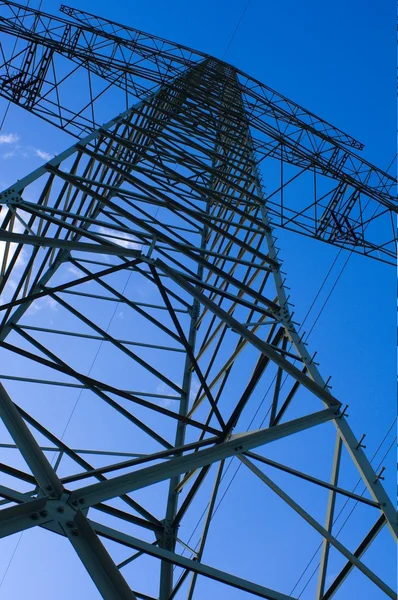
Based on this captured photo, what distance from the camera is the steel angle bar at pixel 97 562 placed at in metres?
3.11

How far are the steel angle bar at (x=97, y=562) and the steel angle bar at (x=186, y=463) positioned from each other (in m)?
0.20

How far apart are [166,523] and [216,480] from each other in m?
0.80

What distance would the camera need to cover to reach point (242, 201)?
30.8 feet

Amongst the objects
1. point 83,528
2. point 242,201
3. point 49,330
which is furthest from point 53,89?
point 83,528

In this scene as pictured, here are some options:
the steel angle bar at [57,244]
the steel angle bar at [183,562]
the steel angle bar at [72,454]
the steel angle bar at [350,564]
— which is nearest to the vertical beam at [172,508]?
the steel angle bar at [72,454]

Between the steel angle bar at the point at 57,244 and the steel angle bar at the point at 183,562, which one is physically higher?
the steel angle bar at the point at 57,244

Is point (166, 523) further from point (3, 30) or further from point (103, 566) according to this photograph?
point (3, 30)

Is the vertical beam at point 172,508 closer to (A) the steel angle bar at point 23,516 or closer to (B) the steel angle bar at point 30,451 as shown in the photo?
(B) the steel angle bar at point 30,451

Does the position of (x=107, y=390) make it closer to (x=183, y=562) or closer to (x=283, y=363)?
(x=283, y=363)

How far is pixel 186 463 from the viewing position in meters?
4.18

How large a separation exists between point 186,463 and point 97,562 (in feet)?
3.66

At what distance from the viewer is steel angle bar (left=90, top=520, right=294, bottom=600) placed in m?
3.87

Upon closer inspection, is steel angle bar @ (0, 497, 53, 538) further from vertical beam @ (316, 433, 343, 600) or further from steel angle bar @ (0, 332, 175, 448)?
steel angle bar @ (0, 332, 175, 448)

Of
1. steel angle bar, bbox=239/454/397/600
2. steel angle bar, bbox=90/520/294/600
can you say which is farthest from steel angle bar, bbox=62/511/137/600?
steel angle bar, bbox=239/454/397/600
